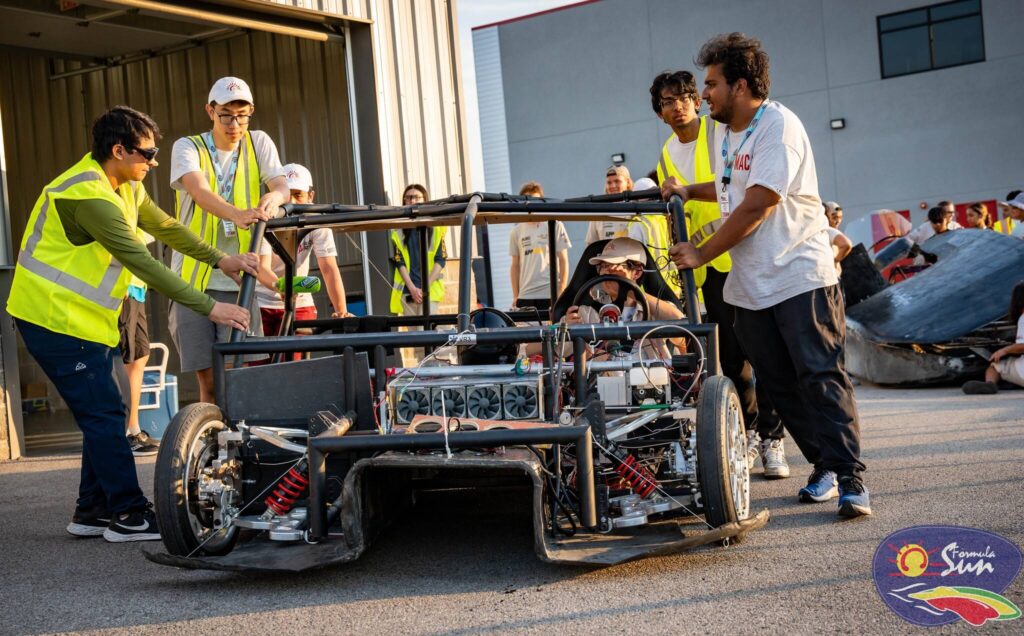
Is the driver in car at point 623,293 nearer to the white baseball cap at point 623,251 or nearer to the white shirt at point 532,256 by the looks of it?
the white baseball cap at point 623,251

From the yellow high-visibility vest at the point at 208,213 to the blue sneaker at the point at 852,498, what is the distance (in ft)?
10.2

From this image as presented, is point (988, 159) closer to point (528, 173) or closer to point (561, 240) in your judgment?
point (528, 173)

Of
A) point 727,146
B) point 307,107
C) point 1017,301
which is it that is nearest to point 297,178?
point 727,146

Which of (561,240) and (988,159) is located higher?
(988,159)

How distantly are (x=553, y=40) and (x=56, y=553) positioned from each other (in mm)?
20952

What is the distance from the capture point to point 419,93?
10789mm

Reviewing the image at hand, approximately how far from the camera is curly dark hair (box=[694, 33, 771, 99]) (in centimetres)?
467

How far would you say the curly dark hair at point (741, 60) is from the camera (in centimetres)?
467

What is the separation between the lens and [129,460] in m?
4.85

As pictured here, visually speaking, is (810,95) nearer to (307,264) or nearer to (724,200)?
(307,264)

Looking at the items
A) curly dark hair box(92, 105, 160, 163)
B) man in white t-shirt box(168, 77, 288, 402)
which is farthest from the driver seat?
curly dark hair box(92, 105, 160, 163)

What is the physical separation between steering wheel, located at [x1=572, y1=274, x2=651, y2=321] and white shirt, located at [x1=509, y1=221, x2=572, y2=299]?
7.75 ft

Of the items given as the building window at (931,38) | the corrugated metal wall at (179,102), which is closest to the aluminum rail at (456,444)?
the corrugated metal wall at (179,102)

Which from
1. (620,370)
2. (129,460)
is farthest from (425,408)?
(129,460)
